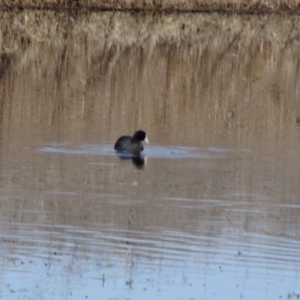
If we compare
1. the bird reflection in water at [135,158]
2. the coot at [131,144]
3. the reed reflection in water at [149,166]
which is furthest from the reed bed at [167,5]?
the bird reflection in water at [135,158]

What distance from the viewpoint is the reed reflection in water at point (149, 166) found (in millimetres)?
8156

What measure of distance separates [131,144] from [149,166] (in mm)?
904

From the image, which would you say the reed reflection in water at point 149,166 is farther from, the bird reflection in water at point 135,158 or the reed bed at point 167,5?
the reed bed at point 167,5

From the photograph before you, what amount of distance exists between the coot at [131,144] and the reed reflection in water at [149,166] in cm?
16

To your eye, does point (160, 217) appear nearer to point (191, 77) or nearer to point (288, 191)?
point (288, 191)

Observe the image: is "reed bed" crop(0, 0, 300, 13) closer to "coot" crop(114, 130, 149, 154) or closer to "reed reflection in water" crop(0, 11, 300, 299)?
"reed reflection in water" crop(0, 11, 300, 299)

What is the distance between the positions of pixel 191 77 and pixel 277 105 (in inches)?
116

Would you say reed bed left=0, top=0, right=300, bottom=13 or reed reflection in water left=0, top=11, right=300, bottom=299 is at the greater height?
reed bed left=0, top=0, right=300, bottom=13

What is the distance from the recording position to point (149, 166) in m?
13.1

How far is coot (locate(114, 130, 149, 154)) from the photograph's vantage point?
13.9 m

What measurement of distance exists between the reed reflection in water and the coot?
0.16 meters

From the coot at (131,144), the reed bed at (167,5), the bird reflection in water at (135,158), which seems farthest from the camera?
the reed bed at (167,5)

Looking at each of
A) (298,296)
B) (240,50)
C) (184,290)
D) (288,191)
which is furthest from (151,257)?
(240,50)

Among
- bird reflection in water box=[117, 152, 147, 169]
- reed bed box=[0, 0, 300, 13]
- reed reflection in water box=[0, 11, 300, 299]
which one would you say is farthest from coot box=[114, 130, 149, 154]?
reed bed box=[0, 0, 300, 13]
